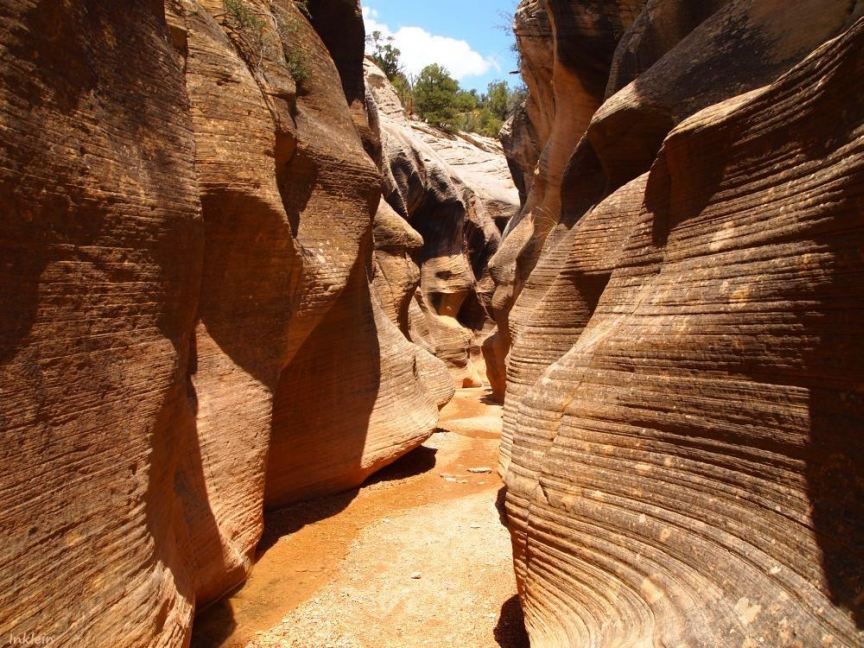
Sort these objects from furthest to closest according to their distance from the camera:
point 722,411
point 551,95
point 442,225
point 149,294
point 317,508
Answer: point 442,225 → point 551,95 → point 317,508 → point 149,294 → point 722,411

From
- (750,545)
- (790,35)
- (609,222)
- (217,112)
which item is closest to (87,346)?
(217,112)

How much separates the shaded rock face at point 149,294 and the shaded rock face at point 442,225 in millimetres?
4796

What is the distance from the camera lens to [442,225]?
18.1 m

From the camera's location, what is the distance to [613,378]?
331cm

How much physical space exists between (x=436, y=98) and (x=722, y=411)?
2751 cm

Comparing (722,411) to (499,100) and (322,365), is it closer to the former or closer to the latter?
(322,365)

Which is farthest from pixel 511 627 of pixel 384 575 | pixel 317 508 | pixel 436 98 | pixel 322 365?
pixel 436 98

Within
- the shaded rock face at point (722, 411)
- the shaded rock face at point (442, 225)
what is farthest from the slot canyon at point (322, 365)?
the shaded rock face at point (442, 225)

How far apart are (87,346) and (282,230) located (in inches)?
96.7

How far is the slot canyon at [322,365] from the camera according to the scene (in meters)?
2.29

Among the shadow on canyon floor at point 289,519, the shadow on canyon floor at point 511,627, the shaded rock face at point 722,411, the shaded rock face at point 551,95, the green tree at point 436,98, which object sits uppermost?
the green tree at point 436,98

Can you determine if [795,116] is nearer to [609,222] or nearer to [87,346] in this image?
[609,222]

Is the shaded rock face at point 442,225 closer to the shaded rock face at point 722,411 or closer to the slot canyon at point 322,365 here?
the slot canyon at point 322,365

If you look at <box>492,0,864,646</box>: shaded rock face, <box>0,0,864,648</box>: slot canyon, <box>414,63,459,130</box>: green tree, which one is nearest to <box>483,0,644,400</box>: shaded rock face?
<box>0,0,864,648</box>: slot canyon
